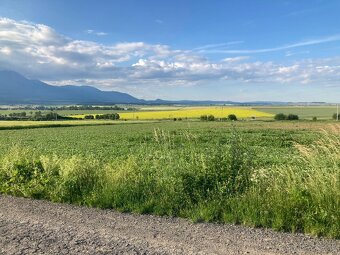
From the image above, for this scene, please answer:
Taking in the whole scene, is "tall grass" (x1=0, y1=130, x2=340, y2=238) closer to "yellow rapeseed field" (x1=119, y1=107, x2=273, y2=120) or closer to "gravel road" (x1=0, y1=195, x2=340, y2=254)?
"gravel road" (x1=0, y1=195, x2=340, y2=254)

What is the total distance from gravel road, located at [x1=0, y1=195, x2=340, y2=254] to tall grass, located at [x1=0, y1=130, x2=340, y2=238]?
403mm

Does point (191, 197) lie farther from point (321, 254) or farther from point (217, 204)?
point (321, 254)

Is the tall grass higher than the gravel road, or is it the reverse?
the tall grass

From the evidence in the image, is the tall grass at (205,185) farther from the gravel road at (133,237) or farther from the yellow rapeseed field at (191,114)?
the yellow rapeseed field at (191,114)

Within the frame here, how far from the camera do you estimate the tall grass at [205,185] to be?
6.23 metres

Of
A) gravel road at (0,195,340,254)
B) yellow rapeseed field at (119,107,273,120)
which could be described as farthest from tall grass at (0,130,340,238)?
yellow rapeseed field at (119,107,273,120)

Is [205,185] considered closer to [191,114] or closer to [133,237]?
[133,237]

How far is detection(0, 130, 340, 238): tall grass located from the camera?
623cm

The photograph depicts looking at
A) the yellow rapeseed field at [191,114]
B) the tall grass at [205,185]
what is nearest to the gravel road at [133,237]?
the tall grass at [205,185]

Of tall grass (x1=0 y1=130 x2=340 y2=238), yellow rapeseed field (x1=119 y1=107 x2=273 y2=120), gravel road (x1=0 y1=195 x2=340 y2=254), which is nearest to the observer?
gravel road (x1=0 y1=195 x2=340 y2=254)

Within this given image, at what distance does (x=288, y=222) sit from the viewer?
19.7 feet

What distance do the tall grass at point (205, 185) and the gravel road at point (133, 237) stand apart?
15.8 inches

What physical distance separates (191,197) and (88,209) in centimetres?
203

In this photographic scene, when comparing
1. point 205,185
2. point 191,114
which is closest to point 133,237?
point 205,185
